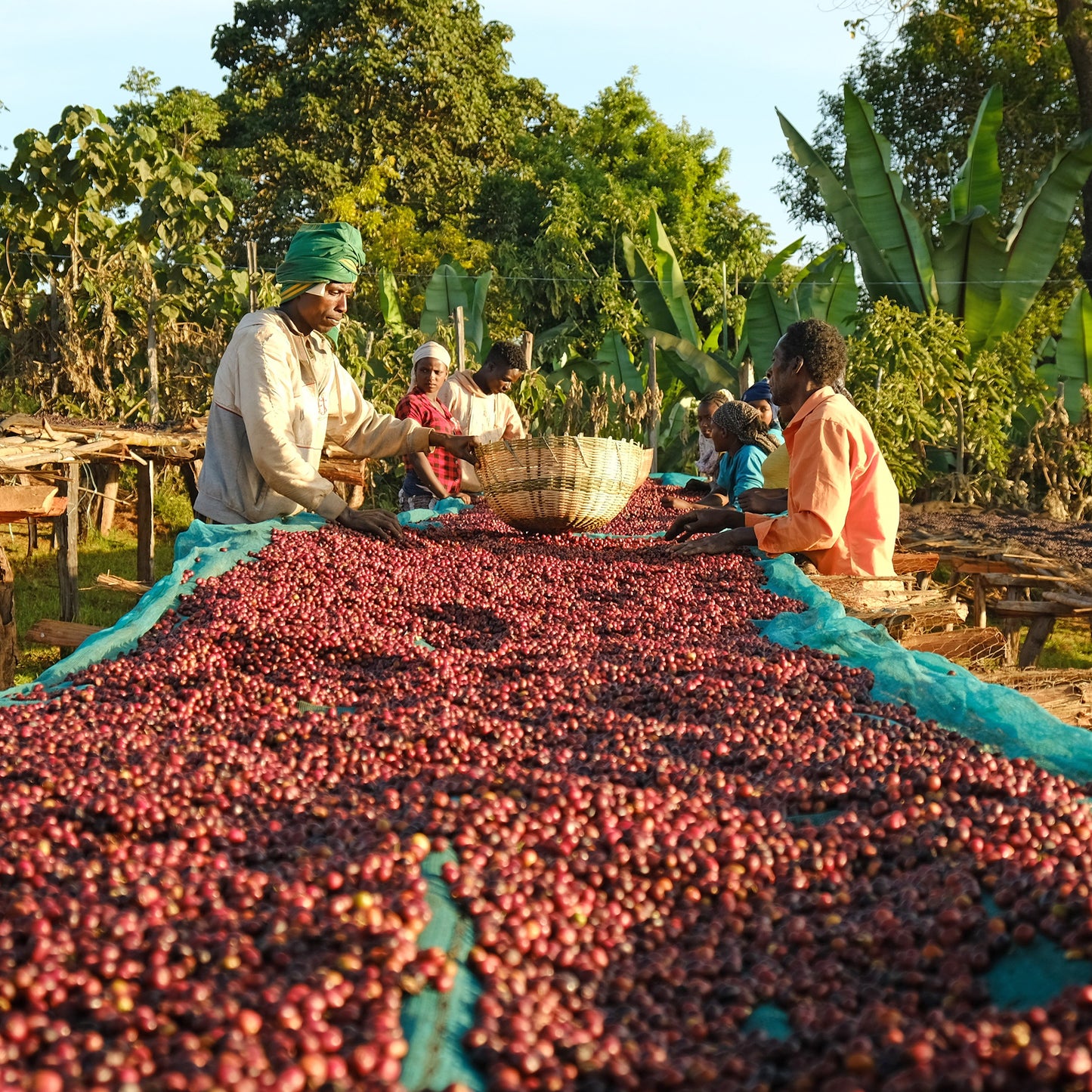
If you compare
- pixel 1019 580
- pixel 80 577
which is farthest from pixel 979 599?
pixel 80 577

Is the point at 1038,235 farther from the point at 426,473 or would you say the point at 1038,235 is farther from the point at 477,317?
the point at 426,473

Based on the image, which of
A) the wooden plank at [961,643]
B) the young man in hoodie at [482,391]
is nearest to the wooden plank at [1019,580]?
the wooden plank at [961,643]

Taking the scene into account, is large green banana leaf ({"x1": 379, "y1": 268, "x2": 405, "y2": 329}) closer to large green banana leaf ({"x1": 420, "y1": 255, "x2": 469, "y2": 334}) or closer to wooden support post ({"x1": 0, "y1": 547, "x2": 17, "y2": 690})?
large green banana leaf ({"x1": 420, "y1": 255, "x2": 469, "y2": 334})

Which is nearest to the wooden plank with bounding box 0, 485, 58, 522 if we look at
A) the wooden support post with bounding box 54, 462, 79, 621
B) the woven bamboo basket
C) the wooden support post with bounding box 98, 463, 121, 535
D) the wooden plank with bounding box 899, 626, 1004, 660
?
the woven bamboo basket

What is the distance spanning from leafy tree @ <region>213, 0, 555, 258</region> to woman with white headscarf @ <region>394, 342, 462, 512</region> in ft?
49.8

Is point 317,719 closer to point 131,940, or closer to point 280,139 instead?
point 131,940

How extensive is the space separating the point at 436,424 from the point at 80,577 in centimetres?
455

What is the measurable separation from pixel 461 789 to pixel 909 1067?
3.18 ft

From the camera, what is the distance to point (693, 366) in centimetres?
1327

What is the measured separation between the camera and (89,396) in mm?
10680

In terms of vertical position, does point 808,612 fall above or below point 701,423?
below

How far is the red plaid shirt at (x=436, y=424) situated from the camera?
6.22 meters

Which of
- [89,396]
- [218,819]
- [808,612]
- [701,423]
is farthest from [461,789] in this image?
[89,396]

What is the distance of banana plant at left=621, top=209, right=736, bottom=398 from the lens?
13.4m
